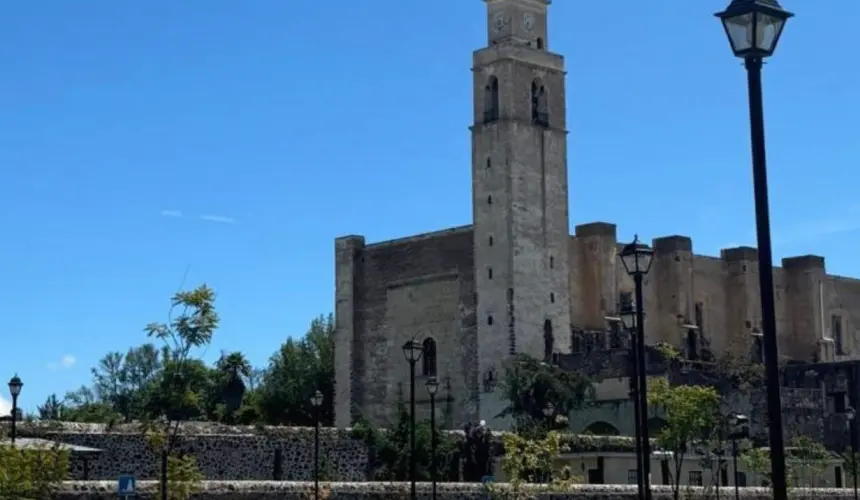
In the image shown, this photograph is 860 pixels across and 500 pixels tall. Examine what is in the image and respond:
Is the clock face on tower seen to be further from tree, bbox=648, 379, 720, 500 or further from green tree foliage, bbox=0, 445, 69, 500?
green tree foliage, bbox=0, 445, 69, 500

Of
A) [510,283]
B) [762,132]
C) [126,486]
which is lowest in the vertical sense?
[126,486]

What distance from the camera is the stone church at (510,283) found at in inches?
2260

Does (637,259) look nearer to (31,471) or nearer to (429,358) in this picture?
(31,471)

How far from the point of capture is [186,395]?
17.6 meters

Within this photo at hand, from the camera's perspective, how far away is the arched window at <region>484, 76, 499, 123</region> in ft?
196

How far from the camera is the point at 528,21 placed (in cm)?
A: 6159

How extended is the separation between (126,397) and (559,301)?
93.1 ft

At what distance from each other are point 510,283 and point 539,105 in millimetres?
8439

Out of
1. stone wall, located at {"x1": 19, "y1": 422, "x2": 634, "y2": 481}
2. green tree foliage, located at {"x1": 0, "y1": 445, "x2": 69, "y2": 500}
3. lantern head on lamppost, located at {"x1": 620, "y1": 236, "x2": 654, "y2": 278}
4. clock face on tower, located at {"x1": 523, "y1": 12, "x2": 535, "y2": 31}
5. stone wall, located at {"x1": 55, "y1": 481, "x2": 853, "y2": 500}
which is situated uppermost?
clock face on tower, located at {"x1": 523, "y1": 12, "x2": 535, "y2": 31}

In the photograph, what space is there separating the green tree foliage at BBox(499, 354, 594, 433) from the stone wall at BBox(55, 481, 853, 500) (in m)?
18.1

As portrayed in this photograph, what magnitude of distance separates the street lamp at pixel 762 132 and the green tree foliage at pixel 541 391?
135ft

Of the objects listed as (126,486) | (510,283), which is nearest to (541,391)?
(510,283)

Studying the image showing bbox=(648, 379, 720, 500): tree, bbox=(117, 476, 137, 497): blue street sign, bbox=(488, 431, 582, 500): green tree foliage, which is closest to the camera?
bbox=(117, 476, 137, 497): blue street sign

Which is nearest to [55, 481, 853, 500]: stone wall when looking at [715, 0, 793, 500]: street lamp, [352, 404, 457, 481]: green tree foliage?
[352, 404, 457, 481]: green tree foliage
